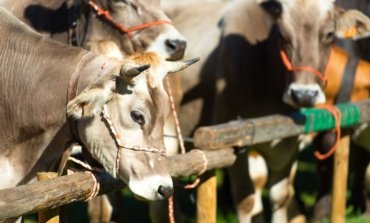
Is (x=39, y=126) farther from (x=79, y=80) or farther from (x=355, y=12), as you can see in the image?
(x=355, y=12)

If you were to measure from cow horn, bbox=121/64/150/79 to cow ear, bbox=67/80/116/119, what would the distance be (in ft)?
0.31

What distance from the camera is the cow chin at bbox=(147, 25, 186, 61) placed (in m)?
6.21

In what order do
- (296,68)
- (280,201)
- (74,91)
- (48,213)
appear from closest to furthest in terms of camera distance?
1. (48,213)
2. (74,91)
3. (296,68)
4. (280,201)

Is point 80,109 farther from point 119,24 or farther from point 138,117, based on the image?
point 119,24

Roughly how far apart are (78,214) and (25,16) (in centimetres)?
249

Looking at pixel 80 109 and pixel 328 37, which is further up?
pixel 80 109

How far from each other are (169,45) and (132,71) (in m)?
1.69

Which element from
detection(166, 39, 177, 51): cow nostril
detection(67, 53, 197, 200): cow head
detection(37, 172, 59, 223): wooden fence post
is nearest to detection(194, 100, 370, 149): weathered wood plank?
detection(166, 39, 177, 51): cow nostril

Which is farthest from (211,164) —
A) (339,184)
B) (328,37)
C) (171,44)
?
(328,37)

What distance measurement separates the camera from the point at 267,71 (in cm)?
742

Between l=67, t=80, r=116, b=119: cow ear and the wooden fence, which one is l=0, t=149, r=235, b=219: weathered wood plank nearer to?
the wooden fence

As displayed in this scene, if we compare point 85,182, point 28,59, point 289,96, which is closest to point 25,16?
point 28,59

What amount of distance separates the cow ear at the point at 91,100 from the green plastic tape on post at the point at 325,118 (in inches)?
94.7

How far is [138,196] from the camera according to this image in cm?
474
